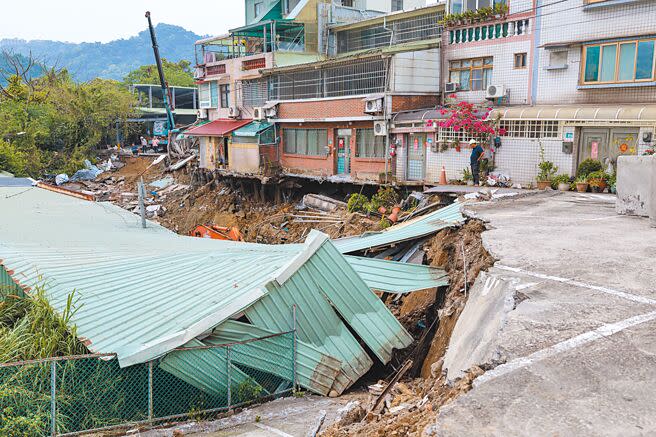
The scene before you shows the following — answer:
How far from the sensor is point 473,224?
1232 cm

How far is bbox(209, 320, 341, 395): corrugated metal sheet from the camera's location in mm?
7864

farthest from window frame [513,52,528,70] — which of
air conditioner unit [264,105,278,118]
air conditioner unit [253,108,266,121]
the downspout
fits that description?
air conditioner unit [253,108,266,121]

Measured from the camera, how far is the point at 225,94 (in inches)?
1451

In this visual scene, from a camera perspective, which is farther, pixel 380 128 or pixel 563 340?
pixel 380 128

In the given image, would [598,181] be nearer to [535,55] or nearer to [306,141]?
[535,55]

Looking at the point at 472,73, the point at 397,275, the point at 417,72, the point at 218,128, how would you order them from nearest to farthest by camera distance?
the point at 397,275, the point at 472,73, the point at 417,72, the point at 218,128

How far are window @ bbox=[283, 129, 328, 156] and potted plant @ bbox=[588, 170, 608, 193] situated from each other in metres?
12.9

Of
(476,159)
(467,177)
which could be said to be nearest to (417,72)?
(467,177)

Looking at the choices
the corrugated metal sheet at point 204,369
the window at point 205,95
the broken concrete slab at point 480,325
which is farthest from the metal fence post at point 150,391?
the window at point 205,95

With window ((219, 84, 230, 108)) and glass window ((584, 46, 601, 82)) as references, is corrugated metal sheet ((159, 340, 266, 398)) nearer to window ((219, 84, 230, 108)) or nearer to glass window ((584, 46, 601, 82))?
glass window ((584, 46, 601, 82))

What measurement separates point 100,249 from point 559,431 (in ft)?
33.5

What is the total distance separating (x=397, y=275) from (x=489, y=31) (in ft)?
51.7

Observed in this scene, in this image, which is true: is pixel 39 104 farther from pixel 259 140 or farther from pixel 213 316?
pixel 213 316

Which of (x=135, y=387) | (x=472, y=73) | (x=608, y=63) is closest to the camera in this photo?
(x=135, y=387)
